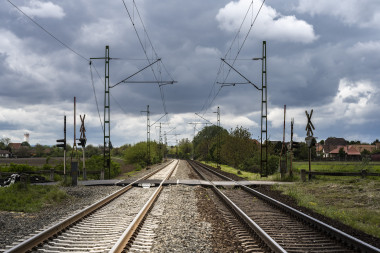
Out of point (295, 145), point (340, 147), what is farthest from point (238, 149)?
point (340, 147)

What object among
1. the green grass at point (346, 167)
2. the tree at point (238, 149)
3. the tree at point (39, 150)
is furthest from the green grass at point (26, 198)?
the tree at point (39, 150)

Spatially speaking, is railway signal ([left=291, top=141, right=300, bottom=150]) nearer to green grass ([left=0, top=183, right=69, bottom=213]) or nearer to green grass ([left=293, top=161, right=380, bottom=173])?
green grass ([left=293, top=161, right=380, bottom=173])

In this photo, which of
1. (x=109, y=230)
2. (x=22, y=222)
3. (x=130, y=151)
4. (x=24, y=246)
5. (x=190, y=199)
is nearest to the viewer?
(x=24, y=246)

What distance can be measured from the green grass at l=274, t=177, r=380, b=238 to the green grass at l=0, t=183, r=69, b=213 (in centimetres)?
983

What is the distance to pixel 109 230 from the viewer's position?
29.3 feet

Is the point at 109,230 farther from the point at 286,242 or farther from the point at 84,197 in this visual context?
the point at 84,197

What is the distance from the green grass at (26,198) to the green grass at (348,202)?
32.3 ft

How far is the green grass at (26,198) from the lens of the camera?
13.0 metres

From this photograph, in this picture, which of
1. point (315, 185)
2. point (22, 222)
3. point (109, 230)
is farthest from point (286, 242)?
point (315, 185)

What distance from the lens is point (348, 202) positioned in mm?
15109

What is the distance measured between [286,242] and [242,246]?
109cm

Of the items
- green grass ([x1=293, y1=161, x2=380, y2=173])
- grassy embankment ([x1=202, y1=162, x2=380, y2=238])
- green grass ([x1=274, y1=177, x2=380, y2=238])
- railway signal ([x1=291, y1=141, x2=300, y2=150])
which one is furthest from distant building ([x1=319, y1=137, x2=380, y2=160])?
green grass ([x1=274, y1=177, x2=380, y2=238])

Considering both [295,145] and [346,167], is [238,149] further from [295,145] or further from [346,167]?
[295,145]

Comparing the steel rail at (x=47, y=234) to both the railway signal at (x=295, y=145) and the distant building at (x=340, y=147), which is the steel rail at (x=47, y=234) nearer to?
the railway signal at (x=295, y=145)
